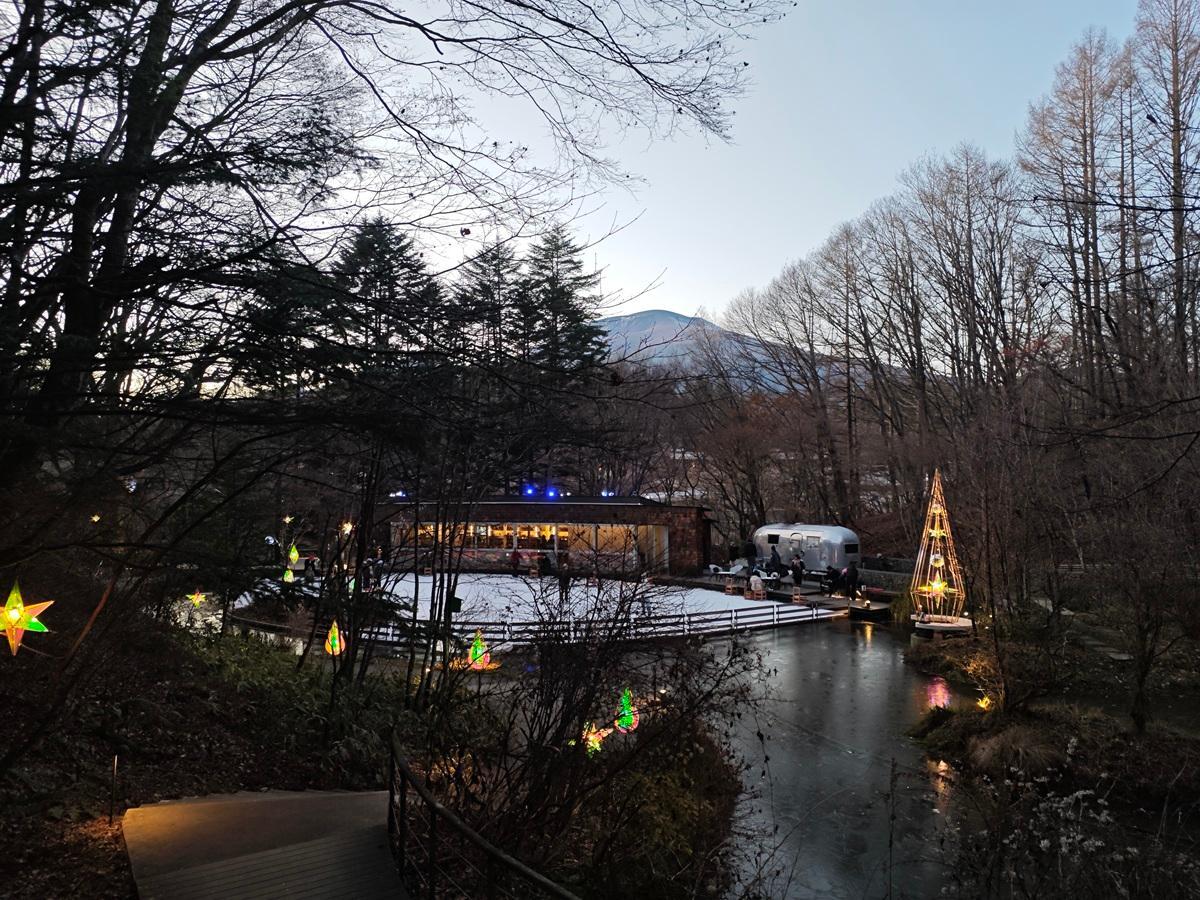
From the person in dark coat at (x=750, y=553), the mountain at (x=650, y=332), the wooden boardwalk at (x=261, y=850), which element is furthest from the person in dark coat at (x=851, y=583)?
the mountain at (x=650, y=332)

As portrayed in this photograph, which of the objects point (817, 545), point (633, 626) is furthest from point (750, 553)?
point (633, 626)

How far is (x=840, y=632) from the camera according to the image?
68.6 feet

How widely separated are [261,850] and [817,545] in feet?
87.8

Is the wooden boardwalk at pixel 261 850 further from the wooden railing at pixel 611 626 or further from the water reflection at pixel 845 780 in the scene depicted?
the water reflection at pixel 845 780

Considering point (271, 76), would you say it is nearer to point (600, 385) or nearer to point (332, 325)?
point (332, 325)

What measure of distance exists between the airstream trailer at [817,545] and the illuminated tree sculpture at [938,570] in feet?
24.5

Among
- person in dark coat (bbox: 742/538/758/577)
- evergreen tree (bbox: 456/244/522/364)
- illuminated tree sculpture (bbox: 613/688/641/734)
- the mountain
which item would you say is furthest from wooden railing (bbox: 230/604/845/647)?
person in dark coat (bbox: 742/538/758/577)

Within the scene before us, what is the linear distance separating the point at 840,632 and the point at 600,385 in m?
18.9

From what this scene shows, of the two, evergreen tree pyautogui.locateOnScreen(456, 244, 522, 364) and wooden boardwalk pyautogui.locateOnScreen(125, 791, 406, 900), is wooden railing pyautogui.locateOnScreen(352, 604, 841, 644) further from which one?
evergreen tree pyautogui.locateOnScreen(456, 244, 522, 364)

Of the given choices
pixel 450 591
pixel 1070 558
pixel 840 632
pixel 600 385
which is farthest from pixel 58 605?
A: pixel 1070 558

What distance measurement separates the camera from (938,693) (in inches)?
567

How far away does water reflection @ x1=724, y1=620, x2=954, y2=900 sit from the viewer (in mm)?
7656

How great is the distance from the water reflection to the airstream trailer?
11826 mm

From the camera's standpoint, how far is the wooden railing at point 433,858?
4.53 metres
